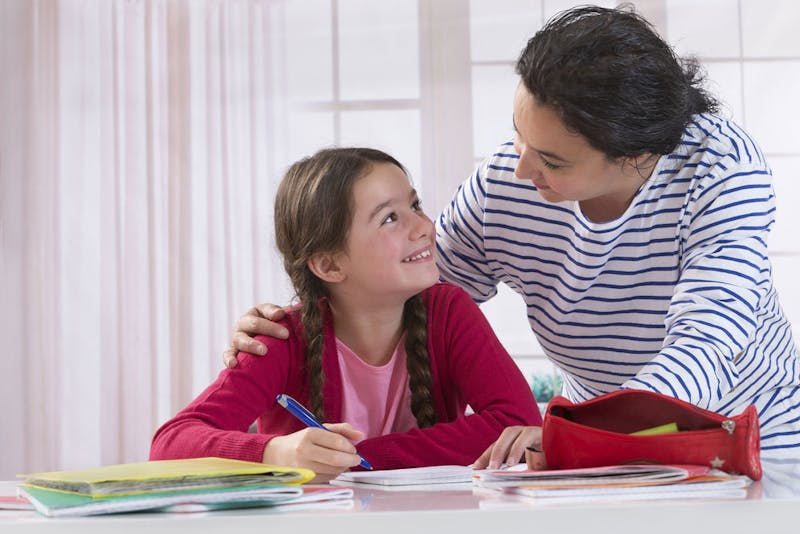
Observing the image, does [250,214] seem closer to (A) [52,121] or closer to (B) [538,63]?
(A) [52,121]

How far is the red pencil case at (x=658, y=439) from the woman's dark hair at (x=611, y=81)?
1.37ft

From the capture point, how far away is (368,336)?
1.46m

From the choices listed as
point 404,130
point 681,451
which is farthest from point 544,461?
point 404,130

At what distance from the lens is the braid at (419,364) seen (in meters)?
1.37

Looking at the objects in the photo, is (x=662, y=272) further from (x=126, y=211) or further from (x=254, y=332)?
(x=126, y=211)

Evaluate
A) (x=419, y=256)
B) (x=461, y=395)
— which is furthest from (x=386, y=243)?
(x=461, y=395)

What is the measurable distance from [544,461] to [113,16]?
3200mm

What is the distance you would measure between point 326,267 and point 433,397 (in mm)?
276

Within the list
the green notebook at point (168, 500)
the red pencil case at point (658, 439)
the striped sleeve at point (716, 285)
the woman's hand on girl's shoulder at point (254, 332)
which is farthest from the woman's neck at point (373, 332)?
the green notebook at point (168, 500)

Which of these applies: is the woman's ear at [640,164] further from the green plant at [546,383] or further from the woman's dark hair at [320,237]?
the green plant at [546,383]

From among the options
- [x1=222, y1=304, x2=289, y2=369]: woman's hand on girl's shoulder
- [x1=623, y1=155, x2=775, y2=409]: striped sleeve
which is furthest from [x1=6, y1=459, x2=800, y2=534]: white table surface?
[x1=222, y1=304, x2=289, y2=369]: woman's hand on girl's shoulder

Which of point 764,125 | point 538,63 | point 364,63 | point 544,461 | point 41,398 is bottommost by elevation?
point 41,398

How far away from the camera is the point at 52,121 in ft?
11.7

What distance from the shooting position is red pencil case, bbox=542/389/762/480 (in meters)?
0.72
